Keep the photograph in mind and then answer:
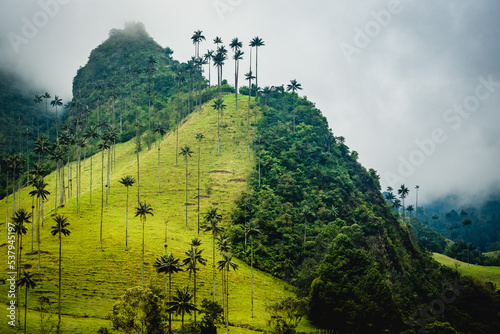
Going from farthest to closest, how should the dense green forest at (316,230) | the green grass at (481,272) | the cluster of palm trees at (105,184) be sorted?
the green grass at (481,272)
the dense green forest at (316,230)
the cluster of palm trees at (105,184)

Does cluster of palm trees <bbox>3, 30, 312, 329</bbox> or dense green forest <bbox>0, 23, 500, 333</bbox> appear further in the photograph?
dense green forest <bbox>0, 23, 500, 333</bbox>

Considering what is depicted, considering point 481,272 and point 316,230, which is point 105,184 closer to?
point 316,230

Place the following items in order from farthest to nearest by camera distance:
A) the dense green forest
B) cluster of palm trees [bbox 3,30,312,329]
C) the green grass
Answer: the green grass, the dense green forest, cluster of palm trees [bbox 3,30,312,329]

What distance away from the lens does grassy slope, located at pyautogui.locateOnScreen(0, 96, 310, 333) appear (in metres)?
70.4

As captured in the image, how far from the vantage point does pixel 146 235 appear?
98.2 meters

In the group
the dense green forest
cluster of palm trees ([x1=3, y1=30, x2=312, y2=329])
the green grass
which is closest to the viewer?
cluster of palm trees ([x1=3, y1=30, x2=312, y2=329])

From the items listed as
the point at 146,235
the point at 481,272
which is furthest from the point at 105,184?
the point at 481,272

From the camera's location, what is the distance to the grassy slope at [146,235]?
70438 mm

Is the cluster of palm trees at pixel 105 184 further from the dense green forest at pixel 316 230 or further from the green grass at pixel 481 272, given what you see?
the green grass at pixel 481 272

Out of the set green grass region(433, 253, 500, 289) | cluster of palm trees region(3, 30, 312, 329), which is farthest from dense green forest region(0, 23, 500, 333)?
green grass region(433, 253, 500, 289)

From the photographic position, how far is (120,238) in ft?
306

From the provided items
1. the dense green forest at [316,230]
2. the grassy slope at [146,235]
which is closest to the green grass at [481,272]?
the dense green forest at [316,230]

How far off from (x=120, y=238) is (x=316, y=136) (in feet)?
311

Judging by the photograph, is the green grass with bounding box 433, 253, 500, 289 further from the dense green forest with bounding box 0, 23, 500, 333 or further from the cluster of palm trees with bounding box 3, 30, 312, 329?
the cluster of palm trees with bounding box 3, 30, 312, 329
